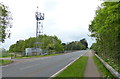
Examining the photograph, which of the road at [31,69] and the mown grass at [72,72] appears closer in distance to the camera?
the mown grass at [72,72]

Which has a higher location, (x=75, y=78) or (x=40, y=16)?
(x=40, y=16)

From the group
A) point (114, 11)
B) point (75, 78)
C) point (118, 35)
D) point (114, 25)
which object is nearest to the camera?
point (114, 11)

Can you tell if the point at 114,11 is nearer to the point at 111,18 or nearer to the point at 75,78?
the point at 111,18

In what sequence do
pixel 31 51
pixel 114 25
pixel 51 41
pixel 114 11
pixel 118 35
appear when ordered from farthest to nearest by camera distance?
pixel 51 41, pixel 31 51, pixel 118 35, pixel 114 25, pixel 114 11

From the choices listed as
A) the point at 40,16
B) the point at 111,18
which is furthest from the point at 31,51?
the point at 111,18

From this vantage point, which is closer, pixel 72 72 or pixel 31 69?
pixel 72 72

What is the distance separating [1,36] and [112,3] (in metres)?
24.9

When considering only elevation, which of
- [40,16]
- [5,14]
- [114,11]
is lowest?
[114,11]

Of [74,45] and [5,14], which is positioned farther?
[74,45]

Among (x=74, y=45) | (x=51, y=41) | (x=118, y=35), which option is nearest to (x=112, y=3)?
(x=118, y=35)

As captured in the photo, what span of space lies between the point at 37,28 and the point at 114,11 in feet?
180

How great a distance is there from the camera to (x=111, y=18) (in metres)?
9.54

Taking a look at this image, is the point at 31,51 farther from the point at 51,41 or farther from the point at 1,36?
the point at 51,41

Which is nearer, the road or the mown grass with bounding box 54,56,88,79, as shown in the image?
the mown grass with bounding box 54,56,88,79
